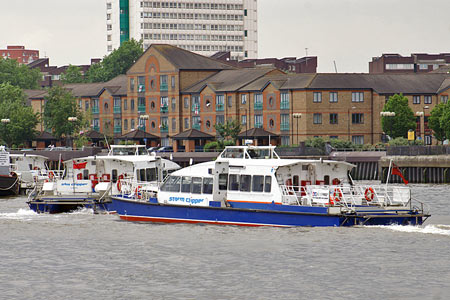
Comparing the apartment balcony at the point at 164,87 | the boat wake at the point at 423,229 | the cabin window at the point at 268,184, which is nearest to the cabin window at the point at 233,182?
the cabin window at the point at 268,184

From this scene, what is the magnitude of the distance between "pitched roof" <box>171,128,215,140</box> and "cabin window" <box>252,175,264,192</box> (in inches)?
3075

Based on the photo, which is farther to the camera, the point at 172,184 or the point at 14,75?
the point at 14,75

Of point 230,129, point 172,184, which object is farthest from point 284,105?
point 172,184

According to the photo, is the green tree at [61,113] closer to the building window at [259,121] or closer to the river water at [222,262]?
the building window at [259,121]

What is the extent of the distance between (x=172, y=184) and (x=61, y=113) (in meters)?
87.5

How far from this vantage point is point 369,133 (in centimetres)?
12150

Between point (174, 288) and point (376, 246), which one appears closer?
point (174, 288)

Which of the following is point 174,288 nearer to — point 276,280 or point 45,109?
point 276,280

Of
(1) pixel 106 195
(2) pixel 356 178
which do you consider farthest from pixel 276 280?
(2) pixel 356 178

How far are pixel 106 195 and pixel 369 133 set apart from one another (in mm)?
70060

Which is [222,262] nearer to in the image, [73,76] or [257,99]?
[257,99]

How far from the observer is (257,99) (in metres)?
123

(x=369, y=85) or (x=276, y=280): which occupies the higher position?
(x=369, y=85)

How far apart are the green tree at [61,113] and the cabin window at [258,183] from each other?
90018mm
